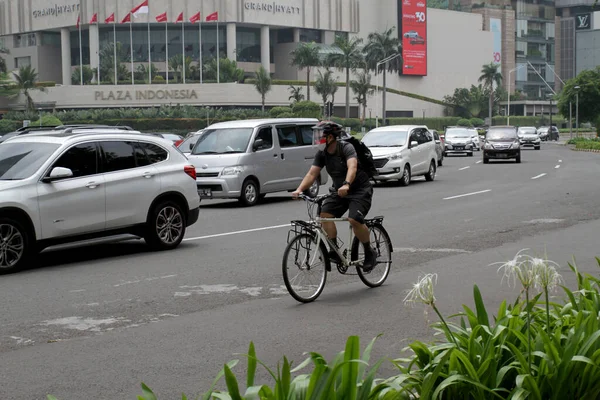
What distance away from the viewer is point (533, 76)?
541ft

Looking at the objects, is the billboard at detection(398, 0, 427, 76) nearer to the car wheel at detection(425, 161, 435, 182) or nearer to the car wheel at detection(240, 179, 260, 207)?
the car wheel at detection(425, 161, 435, 182)

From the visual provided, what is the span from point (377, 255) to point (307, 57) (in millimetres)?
97073

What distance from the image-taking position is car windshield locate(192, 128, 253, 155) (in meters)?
22.1

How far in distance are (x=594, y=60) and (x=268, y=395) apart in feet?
571

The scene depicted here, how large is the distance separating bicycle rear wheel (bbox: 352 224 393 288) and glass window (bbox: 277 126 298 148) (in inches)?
495

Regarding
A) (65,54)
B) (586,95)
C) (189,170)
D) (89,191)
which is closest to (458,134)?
(586,95)

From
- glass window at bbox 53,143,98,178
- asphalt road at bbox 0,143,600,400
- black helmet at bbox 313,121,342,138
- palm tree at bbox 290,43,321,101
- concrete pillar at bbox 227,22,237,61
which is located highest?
concrete pillar at bbox 227,22,237,61

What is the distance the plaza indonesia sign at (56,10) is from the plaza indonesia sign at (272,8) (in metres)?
19.5

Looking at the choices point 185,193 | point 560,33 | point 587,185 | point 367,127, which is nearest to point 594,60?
point 560,33

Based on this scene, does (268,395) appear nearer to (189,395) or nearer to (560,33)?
(189,395)

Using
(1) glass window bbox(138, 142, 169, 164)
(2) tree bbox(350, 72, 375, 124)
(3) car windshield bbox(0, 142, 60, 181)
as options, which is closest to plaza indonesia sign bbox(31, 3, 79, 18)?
(2) tree bbox(350, 72, 375, 124)

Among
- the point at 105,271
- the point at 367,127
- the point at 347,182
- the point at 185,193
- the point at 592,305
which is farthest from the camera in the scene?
the point at 367,127

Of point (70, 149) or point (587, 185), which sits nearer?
point (70, 149)

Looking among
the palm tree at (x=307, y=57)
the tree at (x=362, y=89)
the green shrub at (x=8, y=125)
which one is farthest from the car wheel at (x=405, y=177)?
the tree at (x=362, y=89)
